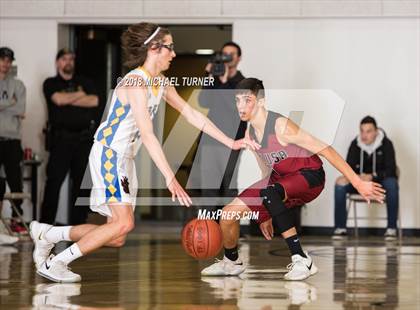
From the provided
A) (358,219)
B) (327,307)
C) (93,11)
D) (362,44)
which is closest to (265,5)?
(362,44)

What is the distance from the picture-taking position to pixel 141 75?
567 cm

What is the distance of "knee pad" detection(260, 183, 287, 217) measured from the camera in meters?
6.00

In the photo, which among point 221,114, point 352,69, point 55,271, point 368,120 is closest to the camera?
point 55,271

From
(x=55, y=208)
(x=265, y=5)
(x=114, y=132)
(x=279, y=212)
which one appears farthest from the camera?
(x=265, y=5)

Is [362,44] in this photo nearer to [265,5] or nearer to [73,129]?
[265,5]

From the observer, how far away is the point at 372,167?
10.8 metres

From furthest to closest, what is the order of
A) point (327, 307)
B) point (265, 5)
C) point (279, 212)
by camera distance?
point (265, 5), point (279, 212), point (327, 307)

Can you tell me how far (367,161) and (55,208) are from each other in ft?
11.4

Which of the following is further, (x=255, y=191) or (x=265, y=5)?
(x=265, y=5)

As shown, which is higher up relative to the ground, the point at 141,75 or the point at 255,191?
the point at 141,75

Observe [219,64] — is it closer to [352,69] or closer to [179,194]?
[352,69]

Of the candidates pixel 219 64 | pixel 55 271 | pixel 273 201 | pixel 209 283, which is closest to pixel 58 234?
pixel 55 271

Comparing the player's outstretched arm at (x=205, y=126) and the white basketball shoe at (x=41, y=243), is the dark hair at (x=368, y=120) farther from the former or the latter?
the white basketball shoe at (x=41, y=243)

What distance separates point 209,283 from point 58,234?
99cm
